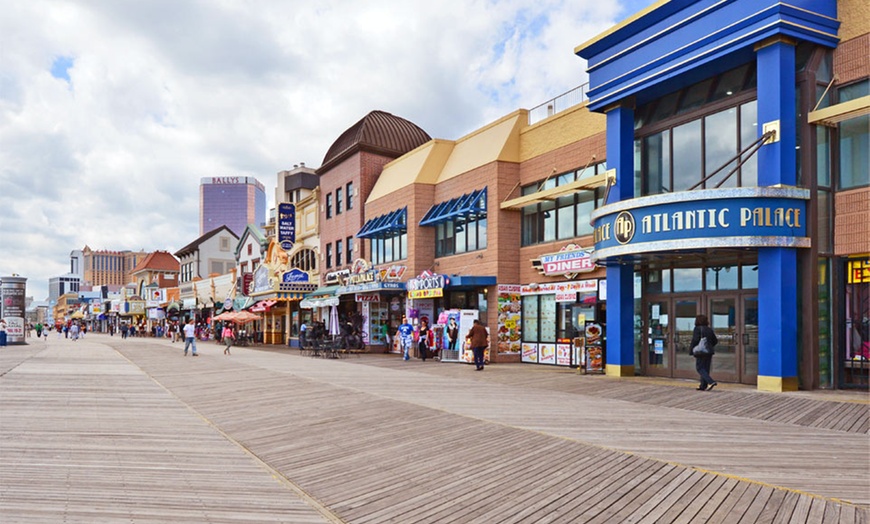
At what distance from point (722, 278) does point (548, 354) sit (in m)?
7.62

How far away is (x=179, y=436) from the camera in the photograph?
996 centimetres

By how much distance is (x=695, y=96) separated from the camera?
672 inches

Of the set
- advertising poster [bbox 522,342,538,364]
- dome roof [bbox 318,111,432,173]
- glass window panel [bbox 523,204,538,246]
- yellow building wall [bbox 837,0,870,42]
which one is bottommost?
advertising poster [bbox 522,342,538,364]

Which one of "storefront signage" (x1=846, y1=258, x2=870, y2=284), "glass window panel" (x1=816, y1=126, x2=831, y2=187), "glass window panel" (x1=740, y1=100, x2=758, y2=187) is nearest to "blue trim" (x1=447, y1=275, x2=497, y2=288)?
"glass window panel" (x1=740, y1=100, x2=758, y2=187)

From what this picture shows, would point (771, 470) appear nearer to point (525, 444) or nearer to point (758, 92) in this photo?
point (525, 444)

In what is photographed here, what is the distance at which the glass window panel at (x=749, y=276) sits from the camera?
15.5 m

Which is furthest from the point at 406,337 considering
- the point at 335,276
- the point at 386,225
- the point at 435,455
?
the point at 435,455

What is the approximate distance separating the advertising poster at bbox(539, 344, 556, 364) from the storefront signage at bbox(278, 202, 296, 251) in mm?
23125

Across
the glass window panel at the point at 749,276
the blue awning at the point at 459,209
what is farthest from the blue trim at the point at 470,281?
the glass window panel at the point at 749,276

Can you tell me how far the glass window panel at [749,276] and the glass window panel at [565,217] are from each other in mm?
6775

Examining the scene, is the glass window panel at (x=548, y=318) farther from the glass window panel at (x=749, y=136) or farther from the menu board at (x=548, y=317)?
the glass window panel at (x=749, y=136)

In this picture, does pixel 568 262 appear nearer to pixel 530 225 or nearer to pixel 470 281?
pixel 530 225

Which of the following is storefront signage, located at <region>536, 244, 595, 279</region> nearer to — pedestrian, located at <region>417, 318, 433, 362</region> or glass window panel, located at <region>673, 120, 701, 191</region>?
glass window panel, located at <region>673, 120, 701, 191</region>

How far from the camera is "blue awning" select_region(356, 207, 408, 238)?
29469 mm
